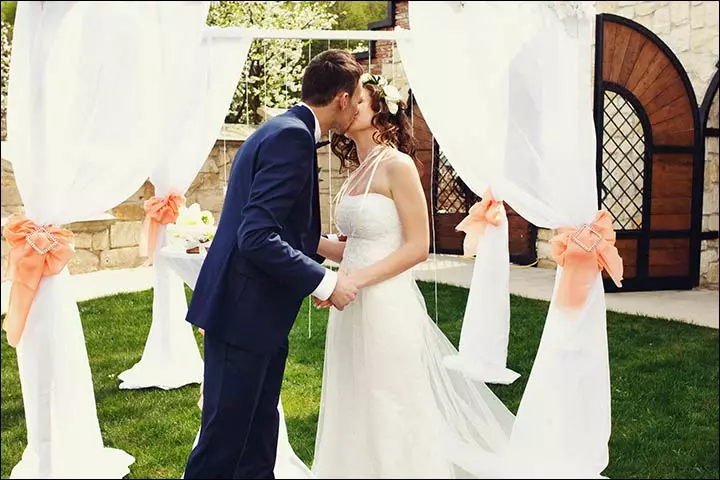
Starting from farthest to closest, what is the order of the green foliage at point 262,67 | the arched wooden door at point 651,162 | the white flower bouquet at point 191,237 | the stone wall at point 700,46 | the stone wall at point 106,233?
the stone wall at point 700,46
the arched wooden door at point 651,162
the stone wall at point 106,233
the green foliage at point 262,67
the white flower bouquet at point 191,237

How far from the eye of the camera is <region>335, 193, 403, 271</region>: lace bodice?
2389mm

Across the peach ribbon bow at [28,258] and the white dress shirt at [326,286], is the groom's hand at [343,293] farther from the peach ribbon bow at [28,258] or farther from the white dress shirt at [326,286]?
the peach ribbon bow at [28,258]

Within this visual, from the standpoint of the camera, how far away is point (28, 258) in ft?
8.50

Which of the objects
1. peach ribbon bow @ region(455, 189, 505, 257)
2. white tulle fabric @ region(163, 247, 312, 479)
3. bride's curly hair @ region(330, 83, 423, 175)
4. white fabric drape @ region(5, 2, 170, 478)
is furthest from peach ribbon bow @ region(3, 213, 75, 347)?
peach ribbon bow @ region(455, 189, 505, 257)

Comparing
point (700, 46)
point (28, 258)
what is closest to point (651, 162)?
point (700, 46)

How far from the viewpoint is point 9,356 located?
4836 millimetres

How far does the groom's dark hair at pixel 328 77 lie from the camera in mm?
2229

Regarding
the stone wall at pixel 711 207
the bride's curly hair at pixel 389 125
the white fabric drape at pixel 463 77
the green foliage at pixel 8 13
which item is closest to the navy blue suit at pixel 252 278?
the bride's curly hair at pixel 389 125

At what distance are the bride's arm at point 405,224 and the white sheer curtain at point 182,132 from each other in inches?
33.1

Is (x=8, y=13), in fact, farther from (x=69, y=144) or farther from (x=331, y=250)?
(x=331, y=250)

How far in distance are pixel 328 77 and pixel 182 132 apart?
150 centimetres

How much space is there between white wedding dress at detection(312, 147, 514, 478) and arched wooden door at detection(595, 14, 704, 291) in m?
4.54

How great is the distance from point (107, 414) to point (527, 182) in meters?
2.35

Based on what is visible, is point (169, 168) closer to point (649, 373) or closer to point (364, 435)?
point (364, 435)
